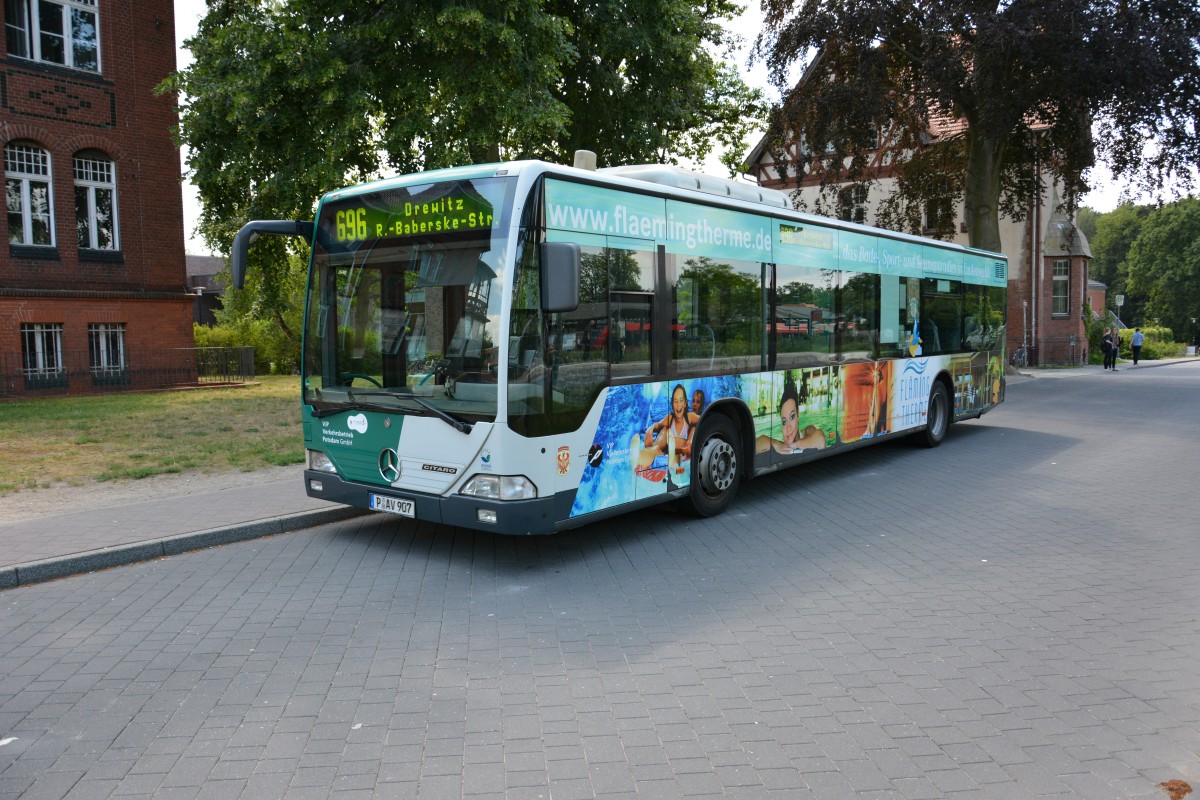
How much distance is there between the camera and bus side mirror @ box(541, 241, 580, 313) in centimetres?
586

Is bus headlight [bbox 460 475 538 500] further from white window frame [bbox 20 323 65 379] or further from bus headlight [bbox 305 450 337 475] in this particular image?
white window frame [bbox 20 323 65 379]

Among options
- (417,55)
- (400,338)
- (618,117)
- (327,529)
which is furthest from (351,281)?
(618,117)

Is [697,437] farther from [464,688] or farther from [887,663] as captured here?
[464,688]

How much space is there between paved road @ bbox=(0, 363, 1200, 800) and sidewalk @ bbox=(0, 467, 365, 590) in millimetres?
166

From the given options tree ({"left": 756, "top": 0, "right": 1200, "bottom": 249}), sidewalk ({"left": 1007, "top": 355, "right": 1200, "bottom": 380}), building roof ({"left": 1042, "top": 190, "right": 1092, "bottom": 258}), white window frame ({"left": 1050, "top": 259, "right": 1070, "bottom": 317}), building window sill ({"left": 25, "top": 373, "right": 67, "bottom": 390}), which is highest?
tree ({"left": 756, "top": 0, "right": 1200, "bottom": 249})

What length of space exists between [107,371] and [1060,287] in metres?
35.9

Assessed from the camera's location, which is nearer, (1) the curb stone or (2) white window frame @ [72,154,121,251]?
(1) the curb stone

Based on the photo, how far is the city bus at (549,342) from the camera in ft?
19.8

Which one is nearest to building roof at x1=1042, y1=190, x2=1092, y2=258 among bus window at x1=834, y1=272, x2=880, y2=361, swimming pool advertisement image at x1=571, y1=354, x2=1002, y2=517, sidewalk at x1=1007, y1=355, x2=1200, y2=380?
sidewalk at x1=1007, y1=355, x2=1200, y2=380

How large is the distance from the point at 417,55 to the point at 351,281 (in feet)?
38.7

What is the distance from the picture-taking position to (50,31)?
847 inches

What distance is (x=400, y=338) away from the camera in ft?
21.8

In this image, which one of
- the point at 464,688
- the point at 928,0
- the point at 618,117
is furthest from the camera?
the point at 928,0

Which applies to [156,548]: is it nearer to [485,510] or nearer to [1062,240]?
[485,510]
